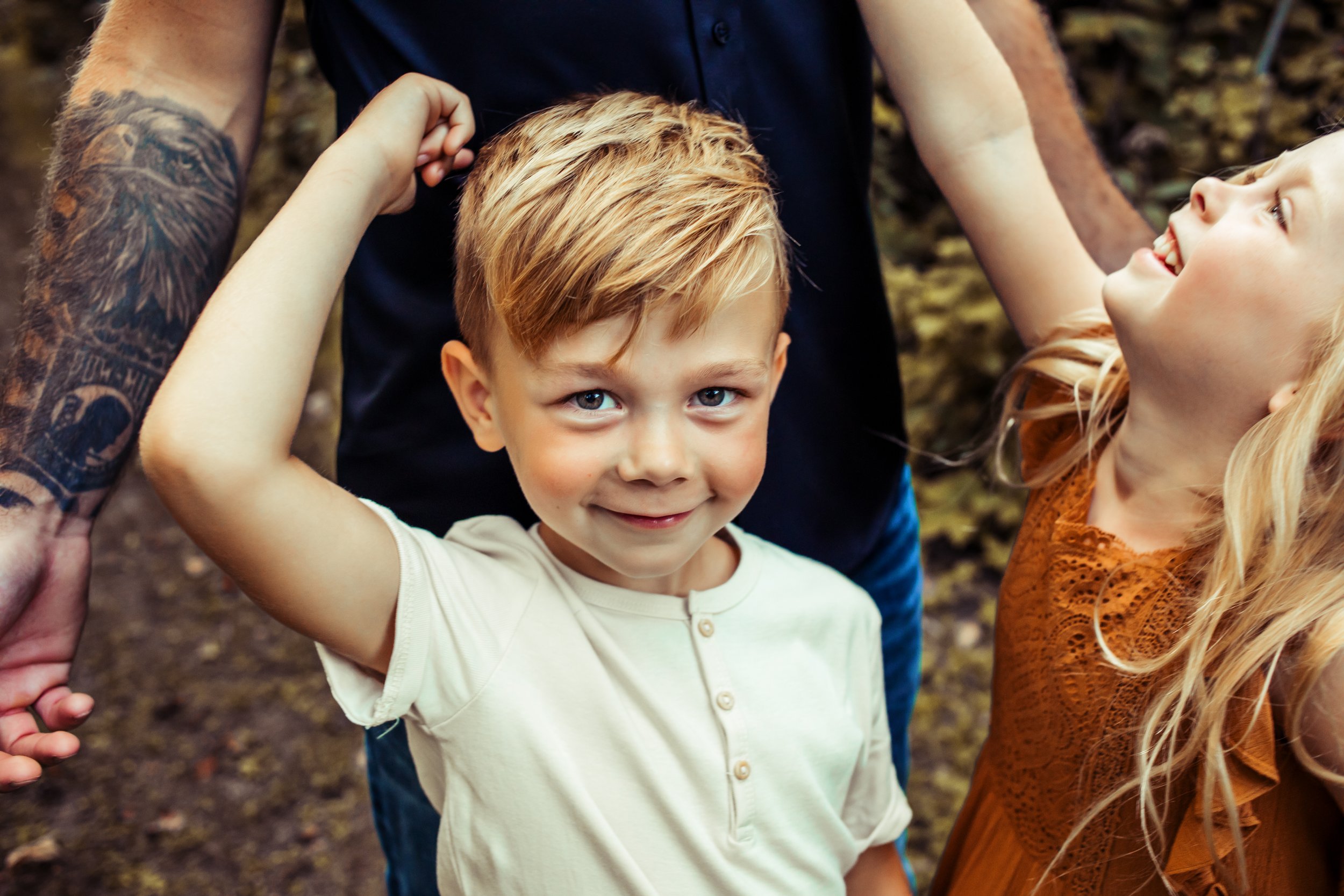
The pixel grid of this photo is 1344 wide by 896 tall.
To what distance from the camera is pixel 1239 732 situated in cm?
139

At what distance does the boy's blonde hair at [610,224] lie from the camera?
4.13ft

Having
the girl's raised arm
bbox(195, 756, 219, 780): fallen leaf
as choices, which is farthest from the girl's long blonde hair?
bbox(195, 756, 219, 780): fallen leaf

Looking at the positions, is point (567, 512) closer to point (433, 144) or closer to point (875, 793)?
point (433, 144)

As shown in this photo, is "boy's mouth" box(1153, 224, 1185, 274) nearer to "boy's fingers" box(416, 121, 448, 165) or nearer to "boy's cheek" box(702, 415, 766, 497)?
"boy's cheek" box(702, 415, 766, 497)

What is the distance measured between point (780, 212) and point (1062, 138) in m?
0.64

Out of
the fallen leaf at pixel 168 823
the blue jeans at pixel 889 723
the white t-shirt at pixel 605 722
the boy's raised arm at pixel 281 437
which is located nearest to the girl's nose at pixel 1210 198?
the blue jeans at pixel 889 723

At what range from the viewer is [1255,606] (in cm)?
140

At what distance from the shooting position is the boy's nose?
1260 millimetres

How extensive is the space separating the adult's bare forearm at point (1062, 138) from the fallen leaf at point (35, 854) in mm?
3127

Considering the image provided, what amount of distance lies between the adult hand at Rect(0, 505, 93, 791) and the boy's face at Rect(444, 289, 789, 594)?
631 mm

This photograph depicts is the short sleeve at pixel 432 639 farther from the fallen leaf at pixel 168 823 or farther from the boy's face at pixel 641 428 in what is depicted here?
the fallen leaf at pixel 168 823

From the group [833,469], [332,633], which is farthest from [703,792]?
[833,469]

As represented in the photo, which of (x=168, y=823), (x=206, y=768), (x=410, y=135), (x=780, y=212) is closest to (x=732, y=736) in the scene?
(x=780, y=212)

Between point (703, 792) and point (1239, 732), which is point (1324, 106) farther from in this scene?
point (703, 792)
